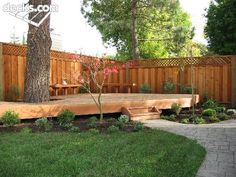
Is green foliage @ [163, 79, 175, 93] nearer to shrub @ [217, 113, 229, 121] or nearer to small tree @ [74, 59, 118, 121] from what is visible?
small tree @ [74, 59, 118, 121]

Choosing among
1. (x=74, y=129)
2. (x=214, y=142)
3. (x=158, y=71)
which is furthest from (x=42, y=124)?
(x=158, y=71)

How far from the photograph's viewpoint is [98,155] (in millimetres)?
4410

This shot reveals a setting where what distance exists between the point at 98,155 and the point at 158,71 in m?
8.60

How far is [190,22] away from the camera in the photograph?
104 feet

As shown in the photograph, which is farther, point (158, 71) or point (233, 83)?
point (158, 71)

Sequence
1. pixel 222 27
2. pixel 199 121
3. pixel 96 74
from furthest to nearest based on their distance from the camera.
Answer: pixel 222 27 < pixel 96 74 < pixel 199 121

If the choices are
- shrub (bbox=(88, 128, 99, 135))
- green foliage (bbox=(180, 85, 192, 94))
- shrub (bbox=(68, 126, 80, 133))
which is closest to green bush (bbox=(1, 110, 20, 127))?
shrub (bbox=(68, 126, 80, 133))

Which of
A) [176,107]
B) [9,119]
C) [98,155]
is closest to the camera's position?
[98,155]

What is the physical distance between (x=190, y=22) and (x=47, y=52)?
25.6m

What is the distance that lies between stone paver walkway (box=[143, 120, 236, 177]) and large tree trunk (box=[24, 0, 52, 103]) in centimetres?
250

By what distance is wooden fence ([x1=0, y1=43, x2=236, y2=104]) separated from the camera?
31.6ft

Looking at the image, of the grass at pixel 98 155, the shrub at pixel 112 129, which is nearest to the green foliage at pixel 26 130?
the grass at pixel 98 155

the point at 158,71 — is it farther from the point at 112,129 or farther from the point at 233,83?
the point at 112,129

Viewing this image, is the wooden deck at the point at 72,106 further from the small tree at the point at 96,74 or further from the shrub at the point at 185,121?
the shrub at the point at 185,121
